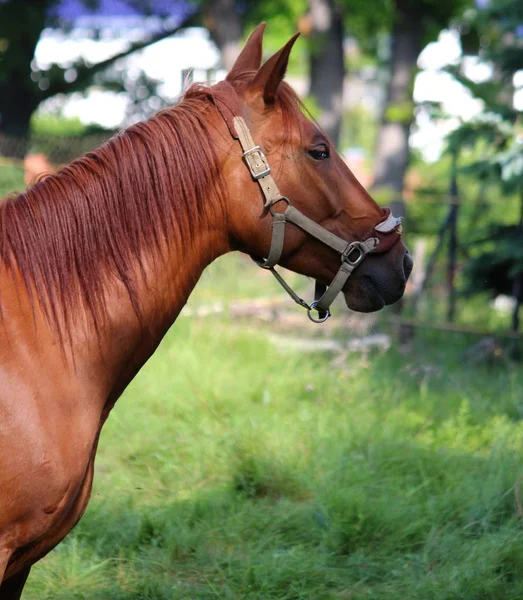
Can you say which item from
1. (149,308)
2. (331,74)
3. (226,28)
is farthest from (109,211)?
(331,74)

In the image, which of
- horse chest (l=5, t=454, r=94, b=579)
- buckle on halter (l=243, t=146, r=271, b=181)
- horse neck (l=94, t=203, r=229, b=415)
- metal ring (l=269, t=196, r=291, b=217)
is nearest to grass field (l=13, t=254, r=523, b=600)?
horse chest (l=5, t=454, r=94, b=579)

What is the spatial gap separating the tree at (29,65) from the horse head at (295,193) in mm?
15142

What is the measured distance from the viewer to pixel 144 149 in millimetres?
2264

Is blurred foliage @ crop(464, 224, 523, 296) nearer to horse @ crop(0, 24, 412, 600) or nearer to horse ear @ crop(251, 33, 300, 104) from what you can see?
horse @ crop(0, 24, 412, 600)

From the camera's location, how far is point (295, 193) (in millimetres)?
2398

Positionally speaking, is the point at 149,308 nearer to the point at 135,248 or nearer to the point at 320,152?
the point at 135,248

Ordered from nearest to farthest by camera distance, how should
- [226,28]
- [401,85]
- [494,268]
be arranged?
[494,268], [401,85], [226,28]

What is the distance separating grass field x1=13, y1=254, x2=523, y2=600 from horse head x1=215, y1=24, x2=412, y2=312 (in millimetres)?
1362

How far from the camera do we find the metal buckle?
8.05 ft

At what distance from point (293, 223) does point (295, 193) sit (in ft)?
0.32

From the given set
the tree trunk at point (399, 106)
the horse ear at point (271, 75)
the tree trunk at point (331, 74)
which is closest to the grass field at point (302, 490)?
the horse ear at point (271, 75)

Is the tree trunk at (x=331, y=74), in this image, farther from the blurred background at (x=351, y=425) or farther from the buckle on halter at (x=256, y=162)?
the buckle on halter at (x=256, y=162)

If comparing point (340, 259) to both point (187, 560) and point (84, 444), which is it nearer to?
point (84, 444)

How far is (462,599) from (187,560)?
1.20 meters
